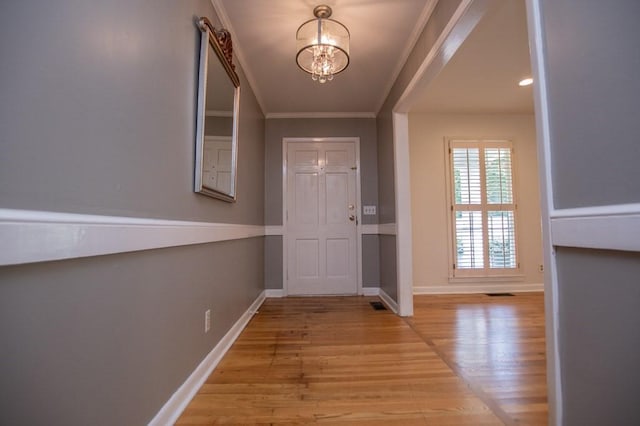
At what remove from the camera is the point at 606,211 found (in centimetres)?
73

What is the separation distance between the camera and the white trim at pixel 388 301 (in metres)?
2.77

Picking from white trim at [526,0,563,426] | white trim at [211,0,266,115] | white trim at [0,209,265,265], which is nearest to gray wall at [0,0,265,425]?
white trim at [0,209,265,265]

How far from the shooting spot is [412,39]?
7.12 feet

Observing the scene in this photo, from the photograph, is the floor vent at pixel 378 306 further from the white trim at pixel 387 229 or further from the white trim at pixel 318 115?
the white trim at pixel 318 115

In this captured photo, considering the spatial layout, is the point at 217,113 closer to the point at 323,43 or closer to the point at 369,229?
the point at 323,43

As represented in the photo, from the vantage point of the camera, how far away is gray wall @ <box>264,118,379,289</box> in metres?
3.53

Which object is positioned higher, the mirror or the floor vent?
the mirror

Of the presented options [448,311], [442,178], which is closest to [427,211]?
[442,178]

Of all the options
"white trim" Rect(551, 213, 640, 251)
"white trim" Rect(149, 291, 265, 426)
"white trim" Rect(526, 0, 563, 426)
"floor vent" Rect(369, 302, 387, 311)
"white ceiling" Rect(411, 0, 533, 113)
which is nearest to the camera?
"white trim" Rect(551, 213, 640, 251)

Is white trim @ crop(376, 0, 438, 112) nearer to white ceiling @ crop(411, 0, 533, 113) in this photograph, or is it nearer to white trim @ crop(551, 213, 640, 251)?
white ceiling @ crop(411, 0, 533, 113)

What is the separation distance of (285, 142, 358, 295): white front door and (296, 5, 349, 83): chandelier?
1.65 meters

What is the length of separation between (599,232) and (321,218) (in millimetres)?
2929

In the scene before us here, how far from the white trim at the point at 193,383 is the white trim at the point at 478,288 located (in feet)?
7.90

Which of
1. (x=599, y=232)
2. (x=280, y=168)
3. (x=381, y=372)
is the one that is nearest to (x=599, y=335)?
(x=599, y=232)
